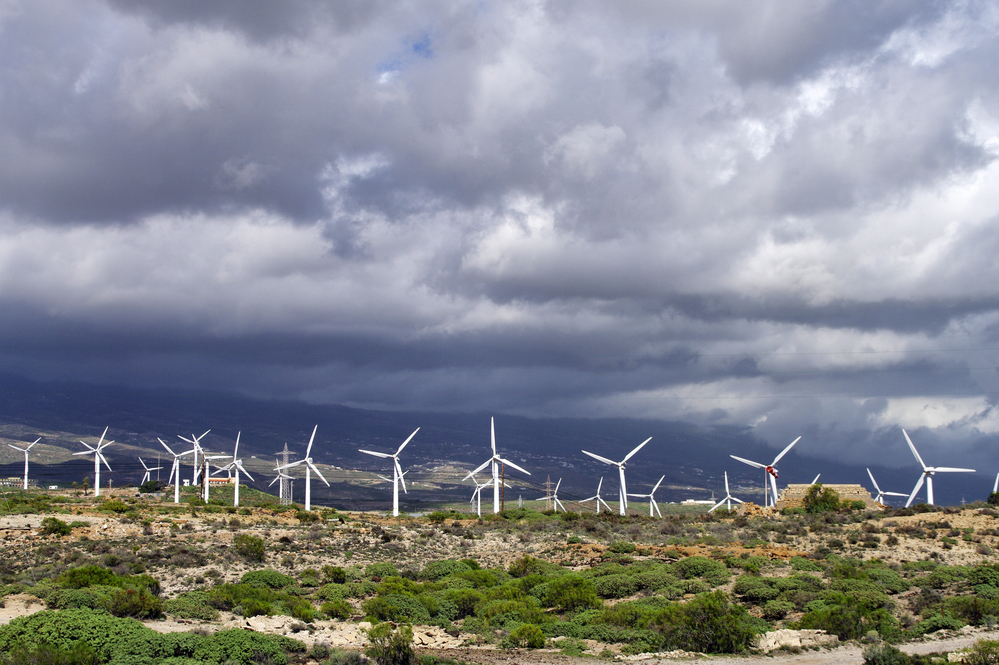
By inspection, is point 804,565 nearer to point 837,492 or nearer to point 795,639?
point 795,639

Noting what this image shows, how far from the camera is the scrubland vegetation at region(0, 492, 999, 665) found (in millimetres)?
32031

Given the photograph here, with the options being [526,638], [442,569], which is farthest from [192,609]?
[442,569]

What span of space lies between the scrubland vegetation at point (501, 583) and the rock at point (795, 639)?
2.03 ft

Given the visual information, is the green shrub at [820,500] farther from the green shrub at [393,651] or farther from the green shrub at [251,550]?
the green shrub at [393,651]

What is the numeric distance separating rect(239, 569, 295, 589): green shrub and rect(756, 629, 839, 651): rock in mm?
30613

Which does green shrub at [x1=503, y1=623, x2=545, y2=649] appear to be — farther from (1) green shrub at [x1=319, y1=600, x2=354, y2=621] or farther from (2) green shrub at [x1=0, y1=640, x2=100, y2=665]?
(2) green shrub at [x1=0, y1=640, x2=100, y2=665]

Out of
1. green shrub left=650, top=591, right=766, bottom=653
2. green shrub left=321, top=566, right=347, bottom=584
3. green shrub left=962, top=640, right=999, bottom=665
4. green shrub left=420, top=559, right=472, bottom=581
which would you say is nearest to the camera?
green shrub left=962, top=640, right=999, bottom=665

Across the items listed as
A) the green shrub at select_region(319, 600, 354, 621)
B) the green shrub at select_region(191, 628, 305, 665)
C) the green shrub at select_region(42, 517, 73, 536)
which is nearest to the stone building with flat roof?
the green shrub at select_region(319, 600, 354, 621)

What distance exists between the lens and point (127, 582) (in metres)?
44.0

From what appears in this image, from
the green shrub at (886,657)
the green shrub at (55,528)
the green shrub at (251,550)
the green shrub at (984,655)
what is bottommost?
the green shrub at (886,657)

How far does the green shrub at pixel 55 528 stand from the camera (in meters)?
65.8

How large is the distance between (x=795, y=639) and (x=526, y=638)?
12755mm

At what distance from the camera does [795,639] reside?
→ 34.5 metres

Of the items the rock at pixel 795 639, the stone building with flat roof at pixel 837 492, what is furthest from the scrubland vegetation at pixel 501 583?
the stone building with flat roof at pixel 837 492
